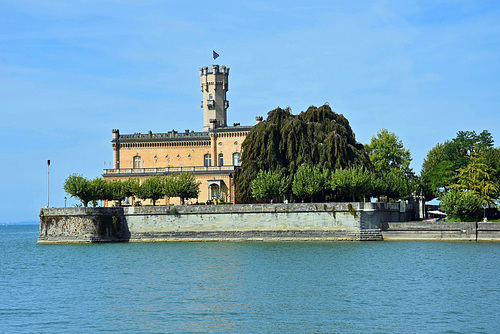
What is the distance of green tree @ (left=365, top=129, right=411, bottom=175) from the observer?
7975 cm

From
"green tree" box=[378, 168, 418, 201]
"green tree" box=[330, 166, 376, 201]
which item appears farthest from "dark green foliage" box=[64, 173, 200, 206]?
"green tree" box=[378, 168, 418, 201]

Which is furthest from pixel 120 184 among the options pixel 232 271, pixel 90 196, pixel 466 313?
pixel 466 313

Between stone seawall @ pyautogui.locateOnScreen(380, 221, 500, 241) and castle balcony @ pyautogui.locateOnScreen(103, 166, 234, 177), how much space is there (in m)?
23.2

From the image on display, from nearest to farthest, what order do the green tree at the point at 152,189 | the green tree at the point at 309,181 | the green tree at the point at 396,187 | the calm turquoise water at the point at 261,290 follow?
the calm turquoise water at the point at 261,290 < the green tree at the point at 309,181 < the green tree at the point at 152,189 < the green tree at the point at 396,187

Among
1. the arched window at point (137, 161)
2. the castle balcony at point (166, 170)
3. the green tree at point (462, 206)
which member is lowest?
the green tree at point (462, 206)

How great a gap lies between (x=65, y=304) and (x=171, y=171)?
45791 millimetres

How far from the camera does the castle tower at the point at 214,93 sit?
8894 cm

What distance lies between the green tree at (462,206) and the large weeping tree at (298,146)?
8.83 m

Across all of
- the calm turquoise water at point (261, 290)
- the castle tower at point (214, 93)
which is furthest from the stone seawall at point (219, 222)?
the castle tower at point (214, 93)

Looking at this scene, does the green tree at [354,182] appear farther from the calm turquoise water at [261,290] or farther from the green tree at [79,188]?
the green tree at [79,188]

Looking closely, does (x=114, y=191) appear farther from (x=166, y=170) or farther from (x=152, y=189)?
(x=166, y=170)

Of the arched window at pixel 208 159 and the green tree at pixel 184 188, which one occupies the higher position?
the arched window at pixel 208 159

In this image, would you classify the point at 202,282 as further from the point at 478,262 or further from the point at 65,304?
the point at 478,262

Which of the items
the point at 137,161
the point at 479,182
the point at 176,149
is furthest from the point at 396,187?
the point at 137,161
